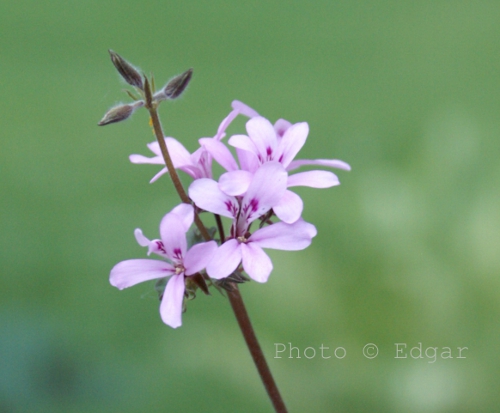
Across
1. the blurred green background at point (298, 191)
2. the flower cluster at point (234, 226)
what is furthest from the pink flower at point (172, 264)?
the blurred green background at point (298, 191)

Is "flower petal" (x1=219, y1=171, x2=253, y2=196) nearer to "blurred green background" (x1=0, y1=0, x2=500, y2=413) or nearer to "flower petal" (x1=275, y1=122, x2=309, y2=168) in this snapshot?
"flower petal" (x1=275, y1=122, x2=309, y2=168)

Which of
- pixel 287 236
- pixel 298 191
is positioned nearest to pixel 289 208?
pixel 287 236

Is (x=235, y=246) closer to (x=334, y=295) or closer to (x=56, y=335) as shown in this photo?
(x=334, y=295)

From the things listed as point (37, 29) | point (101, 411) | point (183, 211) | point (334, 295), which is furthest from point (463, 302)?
point (37, 29)

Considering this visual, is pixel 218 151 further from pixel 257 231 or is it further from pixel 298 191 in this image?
pixel 298 191

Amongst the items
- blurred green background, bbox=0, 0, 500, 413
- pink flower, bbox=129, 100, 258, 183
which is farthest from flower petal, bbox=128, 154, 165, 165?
blurred green background, bbox=0, 0, 500, 413

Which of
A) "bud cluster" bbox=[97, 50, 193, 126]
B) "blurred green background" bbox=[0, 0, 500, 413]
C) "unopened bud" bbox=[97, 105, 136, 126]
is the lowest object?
"blurred green background" bbox=[0, 0, 500, 413]

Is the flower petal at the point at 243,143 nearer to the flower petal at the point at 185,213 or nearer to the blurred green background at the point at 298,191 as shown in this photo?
the flower petal at the point at 185,213
